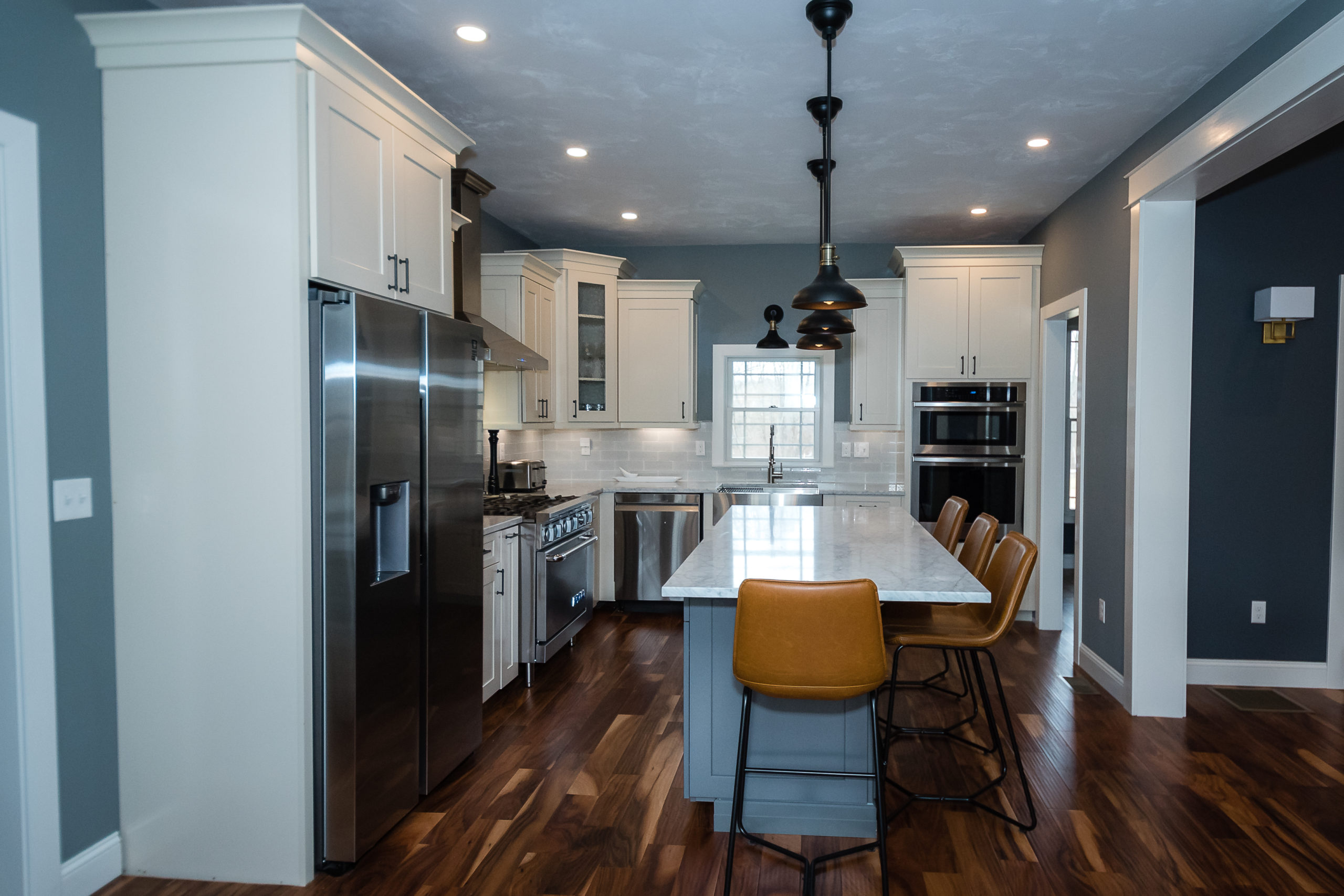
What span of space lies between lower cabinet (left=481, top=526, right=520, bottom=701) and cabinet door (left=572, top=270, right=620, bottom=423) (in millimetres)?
1885

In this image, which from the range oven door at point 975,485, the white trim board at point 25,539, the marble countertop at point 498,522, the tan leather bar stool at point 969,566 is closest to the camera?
the white trim board at point 25,539

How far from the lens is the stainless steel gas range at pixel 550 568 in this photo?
13.4 feet

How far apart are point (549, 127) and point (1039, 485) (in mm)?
3901

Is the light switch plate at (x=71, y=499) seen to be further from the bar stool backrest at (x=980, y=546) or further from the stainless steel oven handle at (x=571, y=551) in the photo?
the bar stool backrest at (x=980, y=546)

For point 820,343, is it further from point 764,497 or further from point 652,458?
point 652,458

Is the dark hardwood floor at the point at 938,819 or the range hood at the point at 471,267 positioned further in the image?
the range hood at the point at 471,267

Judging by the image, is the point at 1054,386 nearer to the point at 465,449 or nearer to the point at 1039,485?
the point at 1039,485

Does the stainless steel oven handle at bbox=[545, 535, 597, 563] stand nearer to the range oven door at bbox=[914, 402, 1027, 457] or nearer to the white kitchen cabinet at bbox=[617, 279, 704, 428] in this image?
the white kitchen cabinet at bbox=[617, 279, 704, 428]

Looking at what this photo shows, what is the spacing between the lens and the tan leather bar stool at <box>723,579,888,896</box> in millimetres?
2090

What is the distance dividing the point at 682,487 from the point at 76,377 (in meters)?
4.03

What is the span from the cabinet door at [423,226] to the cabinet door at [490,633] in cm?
118

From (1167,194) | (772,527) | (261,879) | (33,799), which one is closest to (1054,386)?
(1167,194)

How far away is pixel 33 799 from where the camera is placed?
6.84ft

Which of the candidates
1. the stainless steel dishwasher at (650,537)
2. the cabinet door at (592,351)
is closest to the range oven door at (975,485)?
the stainless steel dishwasher at (650,537)
